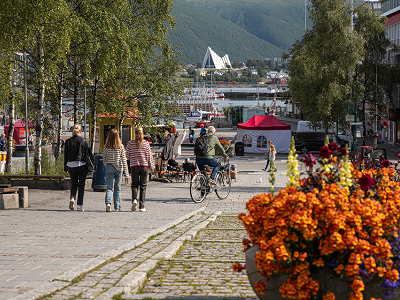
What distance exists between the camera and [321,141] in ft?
127

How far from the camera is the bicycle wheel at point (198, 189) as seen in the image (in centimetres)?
1285

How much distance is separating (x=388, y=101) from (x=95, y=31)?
30720mm

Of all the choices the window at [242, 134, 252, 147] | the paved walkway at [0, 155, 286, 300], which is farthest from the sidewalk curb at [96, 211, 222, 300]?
the window at [242, 134, 252, 147]

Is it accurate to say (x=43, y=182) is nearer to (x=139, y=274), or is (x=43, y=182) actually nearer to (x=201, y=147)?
(x=201, y=147)

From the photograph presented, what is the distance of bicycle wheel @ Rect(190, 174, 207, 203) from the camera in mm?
12852

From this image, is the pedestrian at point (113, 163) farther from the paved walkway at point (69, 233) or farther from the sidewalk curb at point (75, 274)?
the sidewalk curb at point (75, 274)

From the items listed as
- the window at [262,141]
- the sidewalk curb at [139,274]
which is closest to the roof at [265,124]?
the window at [262,141]

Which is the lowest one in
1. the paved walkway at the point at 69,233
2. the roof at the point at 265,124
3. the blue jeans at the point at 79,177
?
the paved walkway at the point at 69,233

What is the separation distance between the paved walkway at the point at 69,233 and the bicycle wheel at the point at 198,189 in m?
0.27

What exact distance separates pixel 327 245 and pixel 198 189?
9.44 meters

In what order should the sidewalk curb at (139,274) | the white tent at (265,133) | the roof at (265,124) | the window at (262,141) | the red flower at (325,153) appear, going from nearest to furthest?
the red flower at (325,153) < the sidewalk curb at (139,274) < the roof at (265,124) < the white tent at (265,133) < the window at (262,141)

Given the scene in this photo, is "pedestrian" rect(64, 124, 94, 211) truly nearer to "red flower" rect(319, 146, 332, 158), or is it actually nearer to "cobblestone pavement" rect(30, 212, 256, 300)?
"cobblestone pavement" rect(30, 212, 256, 300)

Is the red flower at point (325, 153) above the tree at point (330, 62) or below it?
below

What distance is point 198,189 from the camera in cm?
1308
